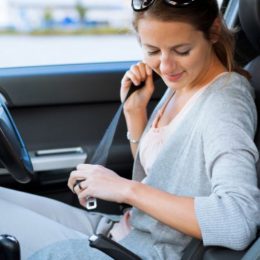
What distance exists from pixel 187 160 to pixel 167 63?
0.78 ft

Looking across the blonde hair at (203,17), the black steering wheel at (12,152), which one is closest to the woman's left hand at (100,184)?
the black steering wheel at (12,152)

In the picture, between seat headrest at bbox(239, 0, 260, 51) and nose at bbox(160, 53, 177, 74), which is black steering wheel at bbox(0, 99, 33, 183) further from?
seat headrest at bbox(239, 0, 260, 51)

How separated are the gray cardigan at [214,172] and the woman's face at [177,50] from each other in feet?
0.20

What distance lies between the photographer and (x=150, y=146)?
1.54m

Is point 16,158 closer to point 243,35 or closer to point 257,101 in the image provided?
point 257,101

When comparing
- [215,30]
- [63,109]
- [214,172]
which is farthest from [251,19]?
[63,109]

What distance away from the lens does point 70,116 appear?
2.30 m

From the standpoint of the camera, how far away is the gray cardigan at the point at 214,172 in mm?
1138

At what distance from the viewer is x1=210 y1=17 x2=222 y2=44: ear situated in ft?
4.64

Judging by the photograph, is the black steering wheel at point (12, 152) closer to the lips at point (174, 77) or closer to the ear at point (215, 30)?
the lips at point (174, 77)

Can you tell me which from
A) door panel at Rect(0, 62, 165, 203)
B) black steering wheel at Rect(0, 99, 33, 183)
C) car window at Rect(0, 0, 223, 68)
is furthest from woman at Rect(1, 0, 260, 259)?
car window at Rect(0, 0, 223, 68)

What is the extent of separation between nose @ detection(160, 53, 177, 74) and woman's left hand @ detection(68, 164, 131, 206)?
0.29 meters

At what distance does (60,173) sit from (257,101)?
0.91m

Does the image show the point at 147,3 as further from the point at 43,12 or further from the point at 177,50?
the point at 43,12
